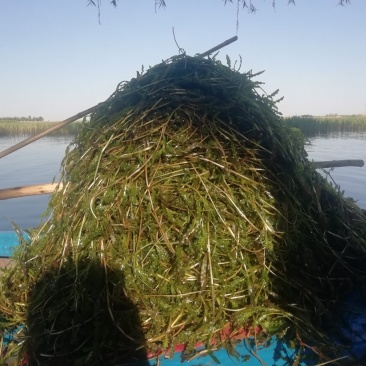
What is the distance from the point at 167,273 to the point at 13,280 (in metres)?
1.00

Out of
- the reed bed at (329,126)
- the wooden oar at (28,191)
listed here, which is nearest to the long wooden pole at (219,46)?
the wooden oar at (28,191)

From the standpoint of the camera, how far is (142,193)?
1929mm

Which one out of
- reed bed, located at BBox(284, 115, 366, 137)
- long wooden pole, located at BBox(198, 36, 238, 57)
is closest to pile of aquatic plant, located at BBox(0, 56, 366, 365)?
long wooden pole, located at BBox(198, 36, 238, 57)

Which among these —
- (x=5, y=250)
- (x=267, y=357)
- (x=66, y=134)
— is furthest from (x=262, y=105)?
(x=66, y=134)

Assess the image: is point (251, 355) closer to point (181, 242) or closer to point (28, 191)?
point (181, 242)

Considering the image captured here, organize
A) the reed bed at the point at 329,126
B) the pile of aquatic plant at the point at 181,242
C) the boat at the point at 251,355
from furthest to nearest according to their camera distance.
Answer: the reed bed at the point at 329,126, the pile of aquatic plant at the point at 181,242, the boat at the point at 251,355

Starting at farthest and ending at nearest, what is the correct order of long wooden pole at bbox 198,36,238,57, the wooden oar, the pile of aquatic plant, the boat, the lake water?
the lake water < the wooden oar < long wooden pole at bbox 198,36,238,57 < the pile of aquatic plant < the boat

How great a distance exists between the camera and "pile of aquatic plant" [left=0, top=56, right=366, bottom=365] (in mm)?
1715

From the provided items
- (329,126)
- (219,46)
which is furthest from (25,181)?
(329,126)

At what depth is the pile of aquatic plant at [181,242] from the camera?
5.63 feet

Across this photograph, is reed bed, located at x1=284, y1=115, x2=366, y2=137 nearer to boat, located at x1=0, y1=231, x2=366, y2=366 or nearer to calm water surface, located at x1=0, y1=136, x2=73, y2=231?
calm water surface, located at x1=0, y1=136, x2=73, y2=231

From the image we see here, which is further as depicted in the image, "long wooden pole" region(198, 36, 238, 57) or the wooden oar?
the wooden oar

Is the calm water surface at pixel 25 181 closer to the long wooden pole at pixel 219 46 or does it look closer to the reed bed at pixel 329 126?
the long wooden pole at pixel 219 46

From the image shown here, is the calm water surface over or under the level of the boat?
under
